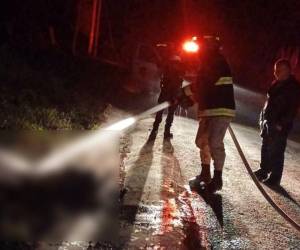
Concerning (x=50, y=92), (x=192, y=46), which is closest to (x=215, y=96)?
(x=192, y=46)

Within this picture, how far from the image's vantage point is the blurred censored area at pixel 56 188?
14.6ft

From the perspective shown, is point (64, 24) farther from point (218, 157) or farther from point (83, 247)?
point (83, 247)

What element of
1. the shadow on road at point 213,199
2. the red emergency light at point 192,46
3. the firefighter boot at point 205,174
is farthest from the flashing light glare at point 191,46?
the shadow on road at point 213,199

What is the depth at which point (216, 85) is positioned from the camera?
616 centimetres

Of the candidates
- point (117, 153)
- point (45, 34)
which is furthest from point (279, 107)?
point (45, 34)

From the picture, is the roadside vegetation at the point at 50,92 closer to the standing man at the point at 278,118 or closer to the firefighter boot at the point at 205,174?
the firefighter boot at the point at 205,174

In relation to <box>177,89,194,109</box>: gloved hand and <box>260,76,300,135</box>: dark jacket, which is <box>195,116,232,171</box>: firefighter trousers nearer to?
<box>177,89,194,109</box>: gloved hand

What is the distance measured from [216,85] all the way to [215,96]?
142mm

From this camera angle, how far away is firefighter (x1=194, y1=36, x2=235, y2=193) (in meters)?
6.14

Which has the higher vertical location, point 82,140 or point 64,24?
point 64,24

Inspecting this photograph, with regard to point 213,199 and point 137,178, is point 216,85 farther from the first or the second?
point 137,178

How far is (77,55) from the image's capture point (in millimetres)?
17344

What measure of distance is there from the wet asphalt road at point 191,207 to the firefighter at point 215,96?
56cm

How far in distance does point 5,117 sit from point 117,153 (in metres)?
2.09
